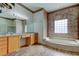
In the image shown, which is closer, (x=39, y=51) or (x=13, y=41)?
(x=39, y=51)

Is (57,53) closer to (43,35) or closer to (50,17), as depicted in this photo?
(43,35)

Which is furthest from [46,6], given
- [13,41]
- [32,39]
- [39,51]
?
[13,41]

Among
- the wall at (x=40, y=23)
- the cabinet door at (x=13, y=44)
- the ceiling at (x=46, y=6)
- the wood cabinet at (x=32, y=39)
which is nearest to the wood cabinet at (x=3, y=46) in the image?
the cabinet door at (x=13, y=44)

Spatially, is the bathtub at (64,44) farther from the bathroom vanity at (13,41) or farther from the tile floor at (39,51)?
the bathroom vanity at (13,41)

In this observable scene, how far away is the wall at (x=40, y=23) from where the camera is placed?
2600 millimetres

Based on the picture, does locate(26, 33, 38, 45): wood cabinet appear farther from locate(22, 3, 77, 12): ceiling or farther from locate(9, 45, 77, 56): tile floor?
locate(22, 3, 77, 12): ceiling

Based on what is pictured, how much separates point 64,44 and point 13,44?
138cm

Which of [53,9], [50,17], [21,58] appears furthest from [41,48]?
[53,9]

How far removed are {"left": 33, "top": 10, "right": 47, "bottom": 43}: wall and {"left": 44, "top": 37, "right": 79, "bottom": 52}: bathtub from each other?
0.51 ft

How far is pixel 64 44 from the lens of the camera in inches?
99.5

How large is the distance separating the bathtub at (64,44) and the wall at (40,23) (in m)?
0.16

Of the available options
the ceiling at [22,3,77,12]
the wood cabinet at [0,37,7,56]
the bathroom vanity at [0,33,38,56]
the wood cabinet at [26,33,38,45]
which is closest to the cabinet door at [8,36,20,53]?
the bathroom vanity at [0,33,38,56]

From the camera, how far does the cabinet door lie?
9.66ft

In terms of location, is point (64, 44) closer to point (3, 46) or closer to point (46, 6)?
point (46, 6)
